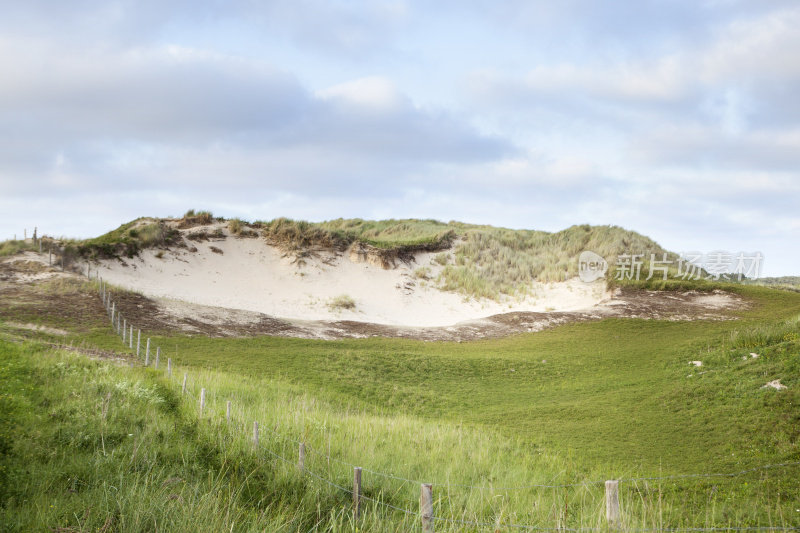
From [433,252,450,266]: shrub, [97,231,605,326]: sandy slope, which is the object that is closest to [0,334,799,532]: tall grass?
[97,231,605,326]: sandy slope

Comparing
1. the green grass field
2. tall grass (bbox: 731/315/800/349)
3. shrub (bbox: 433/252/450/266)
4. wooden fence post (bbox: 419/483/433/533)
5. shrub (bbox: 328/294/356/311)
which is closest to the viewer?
wooden fence post (bbox: 419/483/433/533)

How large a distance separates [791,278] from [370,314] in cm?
7164

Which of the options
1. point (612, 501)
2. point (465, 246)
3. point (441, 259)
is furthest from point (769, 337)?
point (465, 246)

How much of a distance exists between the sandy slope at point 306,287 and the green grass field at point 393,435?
12254 millimetres

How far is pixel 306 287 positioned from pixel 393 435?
3046 centimetres

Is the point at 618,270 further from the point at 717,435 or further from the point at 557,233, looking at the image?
the point at 717,435

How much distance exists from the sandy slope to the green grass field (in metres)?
12.3

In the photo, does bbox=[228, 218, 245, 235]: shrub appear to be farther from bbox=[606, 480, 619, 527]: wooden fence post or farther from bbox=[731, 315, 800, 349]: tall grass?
bbox=[606, 480, 619, 527]: wooden fence post

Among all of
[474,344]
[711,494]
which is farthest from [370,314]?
[711,494]

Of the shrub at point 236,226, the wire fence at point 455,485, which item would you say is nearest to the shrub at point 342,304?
the shrub at point 236,226

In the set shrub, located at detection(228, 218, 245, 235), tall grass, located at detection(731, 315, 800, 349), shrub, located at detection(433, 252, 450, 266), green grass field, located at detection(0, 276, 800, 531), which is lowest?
green grass field, located at detection(0, 276, 800, 531)

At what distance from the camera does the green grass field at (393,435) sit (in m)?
6.23

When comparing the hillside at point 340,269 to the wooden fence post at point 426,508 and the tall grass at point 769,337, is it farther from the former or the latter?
the wooden fence post at point 426,508

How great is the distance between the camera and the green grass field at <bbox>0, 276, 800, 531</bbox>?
20.4ft
